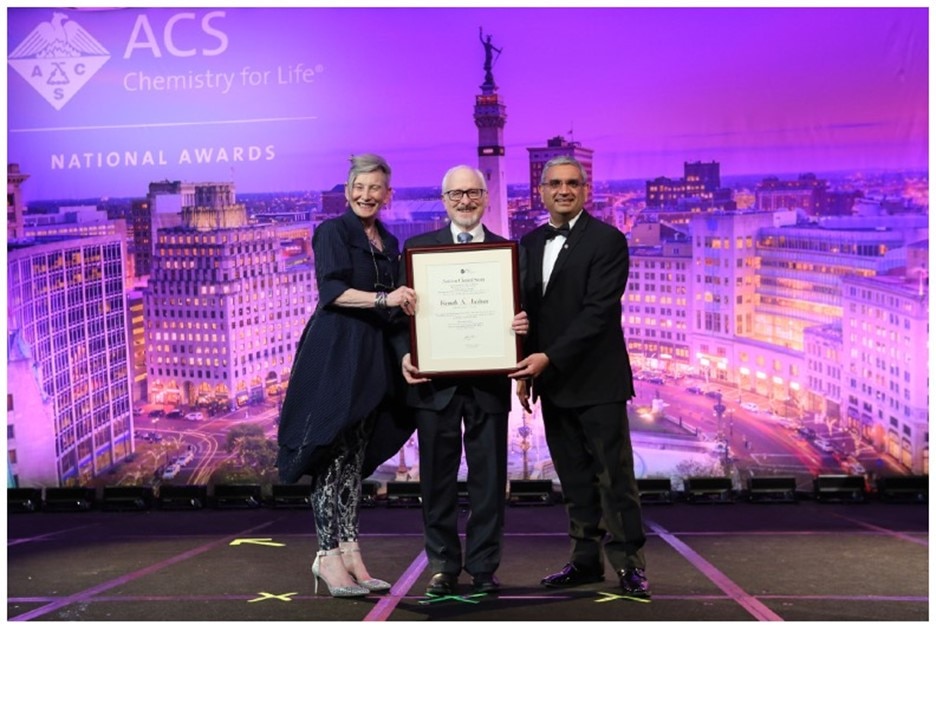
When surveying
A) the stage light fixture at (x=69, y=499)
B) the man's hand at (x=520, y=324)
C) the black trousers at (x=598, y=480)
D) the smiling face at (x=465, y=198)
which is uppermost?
the smiling face at (x=465, y=198)

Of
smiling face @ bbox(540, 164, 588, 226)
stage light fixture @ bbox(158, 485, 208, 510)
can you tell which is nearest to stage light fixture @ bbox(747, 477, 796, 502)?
stage light fixture @ bbox(158, 485, 208, 510)

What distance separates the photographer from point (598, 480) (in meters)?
4.68

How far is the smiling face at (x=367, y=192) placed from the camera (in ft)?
14.8

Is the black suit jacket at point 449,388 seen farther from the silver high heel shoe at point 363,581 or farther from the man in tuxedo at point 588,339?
the silver high heel shoe at point 363,581

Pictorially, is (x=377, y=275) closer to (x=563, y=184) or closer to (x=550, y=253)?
(x=550, y=253)

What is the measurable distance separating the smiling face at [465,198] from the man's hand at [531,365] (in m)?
0.55

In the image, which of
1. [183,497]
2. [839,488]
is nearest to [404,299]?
[183,497]

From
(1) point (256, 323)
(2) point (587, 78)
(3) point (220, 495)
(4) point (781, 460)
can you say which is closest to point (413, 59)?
(2) point (587, 78)

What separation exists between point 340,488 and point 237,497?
11.7 feet

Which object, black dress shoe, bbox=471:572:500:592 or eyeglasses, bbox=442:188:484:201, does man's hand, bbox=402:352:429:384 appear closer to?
eyeglasses, bbox=442:188:484:201

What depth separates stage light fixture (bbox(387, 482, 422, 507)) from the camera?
7.80 m

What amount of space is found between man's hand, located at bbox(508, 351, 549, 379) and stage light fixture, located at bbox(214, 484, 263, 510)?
13.0 ft

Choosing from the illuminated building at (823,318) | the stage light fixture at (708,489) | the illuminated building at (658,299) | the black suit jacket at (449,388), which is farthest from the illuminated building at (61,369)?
the black suit jacket at (449,388)

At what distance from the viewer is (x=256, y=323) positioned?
902 cm
